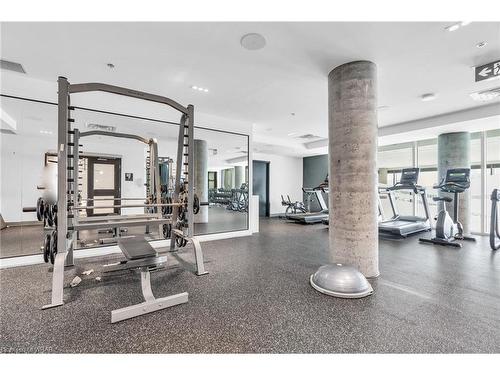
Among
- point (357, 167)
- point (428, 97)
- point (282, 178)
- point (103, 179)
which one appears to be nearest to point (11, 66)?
point (103, 179)

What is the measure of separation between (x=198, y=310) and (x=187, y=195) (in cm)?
155

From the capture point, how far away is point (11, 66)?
3.20 m

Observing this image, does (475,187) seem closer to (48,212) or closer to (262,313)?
(262,313)

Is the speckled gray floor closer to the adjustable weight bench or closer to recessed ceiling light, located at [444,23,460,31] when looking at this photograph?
the adjustable weight bench

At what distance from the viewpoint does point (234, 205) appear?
333 inches

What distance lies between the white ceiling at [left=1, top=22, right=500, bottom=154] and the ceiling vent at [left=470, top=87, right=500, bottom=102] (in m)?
0.10

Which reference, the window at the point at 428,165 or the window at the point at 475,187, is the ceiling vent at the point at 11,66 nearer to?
the window at the point at 428,165

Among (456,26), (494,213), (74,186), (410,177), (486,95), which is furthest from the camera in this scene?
(410,177)

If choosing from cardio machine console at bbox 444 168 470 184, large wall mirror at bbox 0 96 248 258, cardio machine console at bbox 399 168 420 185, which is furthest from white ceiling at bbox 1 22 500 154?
cardio machine console at bbox 399 168 420 185

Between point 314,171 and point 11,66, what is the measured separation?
933cm

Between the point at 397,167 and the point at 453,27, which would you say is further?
the point at 397,167

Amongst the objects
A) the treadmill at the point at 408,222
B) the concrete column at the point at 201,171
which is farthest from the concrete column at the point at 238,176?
the treadmill at the point at 408,222

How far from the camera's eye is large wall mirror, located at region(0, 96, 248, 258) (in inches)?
148

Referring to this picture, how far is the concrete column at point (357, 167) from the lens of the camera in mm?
2973
